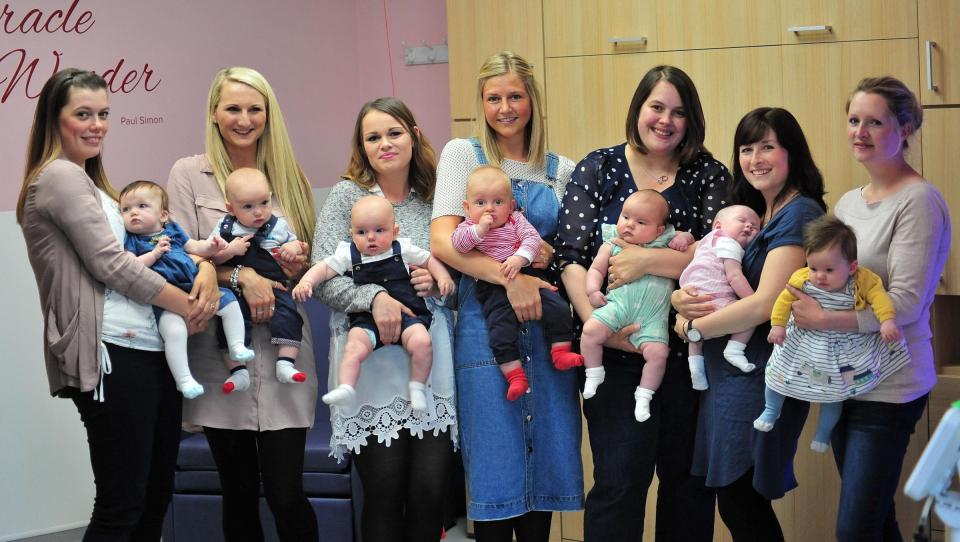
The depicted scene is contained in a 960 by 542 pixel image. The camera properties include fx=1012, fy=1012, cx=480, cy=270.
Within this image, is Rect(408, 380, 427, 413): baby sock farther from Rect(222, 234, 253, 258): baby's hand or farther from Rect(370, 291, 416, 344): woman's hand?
Rect(222, 234, 253, 258): baby's hand

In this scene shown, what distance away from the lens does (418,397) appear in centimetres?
253

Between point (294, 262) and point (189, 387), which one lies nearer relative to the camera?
point (189, 387)

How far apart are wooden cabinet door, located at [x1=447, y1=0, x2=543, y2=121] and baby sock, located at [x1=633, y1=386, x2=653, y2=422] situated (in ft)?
4.98

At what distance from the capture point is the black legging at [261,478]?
8.89ft

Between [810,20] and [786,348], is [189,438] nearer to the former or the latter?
[786,348]

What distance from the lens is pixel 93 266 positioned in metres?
2.47

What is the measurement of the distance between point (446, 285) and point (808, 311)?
893 millimetres

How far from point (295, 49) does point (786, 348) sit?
289 centimetres

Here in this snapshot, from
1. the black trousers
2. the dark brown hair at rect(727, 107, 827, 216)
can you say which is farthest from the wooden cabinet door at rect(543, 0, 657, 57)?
the black trousers

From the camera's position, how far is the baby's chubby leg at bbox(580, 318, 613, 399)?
99.3 inches

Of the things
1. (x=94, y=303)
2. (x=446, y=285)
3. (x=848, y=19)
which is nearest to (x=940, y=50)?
(x=848, y=19)

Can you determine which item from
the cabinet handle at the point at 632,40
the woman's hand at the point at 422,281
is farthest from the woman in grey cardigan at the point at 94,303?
the cabinet handle at the point at 632,40

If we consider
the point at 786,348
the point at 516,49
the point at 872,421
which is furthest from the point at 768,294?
the point at 516,49

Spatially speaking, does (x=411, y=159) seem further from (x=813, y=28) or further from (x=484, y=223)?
(x=813, y=28)
